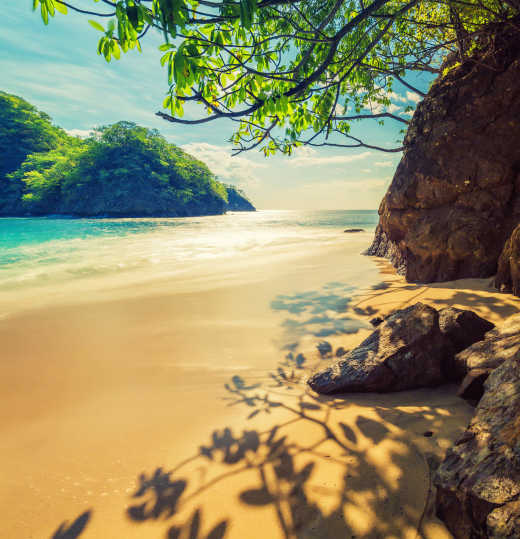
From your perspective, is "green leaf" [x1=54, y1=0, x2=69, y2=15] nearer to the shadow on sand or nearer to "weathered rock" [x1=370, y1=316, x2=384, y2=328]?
the shadow on sand

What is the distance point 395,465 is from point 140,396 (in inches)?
90.0

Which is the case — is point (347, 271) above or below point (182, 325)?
above

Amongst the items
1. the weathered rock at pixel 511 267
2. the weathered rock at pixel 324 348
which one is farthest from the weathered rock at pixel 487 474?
the weathered rock at pixel 511 267

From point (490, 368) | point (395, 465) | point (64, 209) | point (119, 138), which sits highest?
point (119, 138)

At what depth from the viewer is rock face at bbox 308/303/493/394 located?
8.05 feet

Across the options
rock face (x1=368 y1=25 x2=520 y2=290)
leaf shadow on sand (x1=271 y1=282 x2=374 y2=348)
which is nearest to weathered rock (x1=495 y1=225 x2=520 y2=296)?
rock face (x1=368 y1=25 x2=520 y2=290)

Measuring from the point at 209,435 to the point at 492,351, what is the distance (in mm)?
2285

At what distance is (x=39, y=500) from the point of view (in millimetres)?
1648

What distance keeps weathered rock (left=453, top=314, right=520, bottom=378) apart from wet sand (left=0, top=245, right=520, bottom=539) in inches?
11.5

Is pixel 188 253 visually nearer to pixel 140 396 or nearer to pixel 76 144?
pixel 140 396

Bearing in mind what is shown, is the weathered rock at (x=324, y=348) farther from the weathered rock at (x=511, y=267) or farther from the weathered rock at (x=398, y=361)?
the weathered rock at (x=511, y=267)

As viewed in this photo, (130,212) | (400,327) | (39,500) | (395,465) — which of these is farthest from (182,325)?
(130,212)

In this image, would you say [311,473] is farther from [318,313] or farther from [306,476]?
[318,313]

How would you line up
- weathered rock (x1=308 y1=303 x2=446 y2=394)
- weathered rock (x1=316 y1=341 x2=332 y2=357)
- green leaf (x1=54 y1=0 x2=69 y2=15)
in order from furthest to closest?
weathered rock (x1=316 y1=341 x2=332 y2=357)
weathered rock (x1=308 y1=303 x2=446 y2=394)
green leaf (x1=54 y1=0 x2=69 y2=15)
